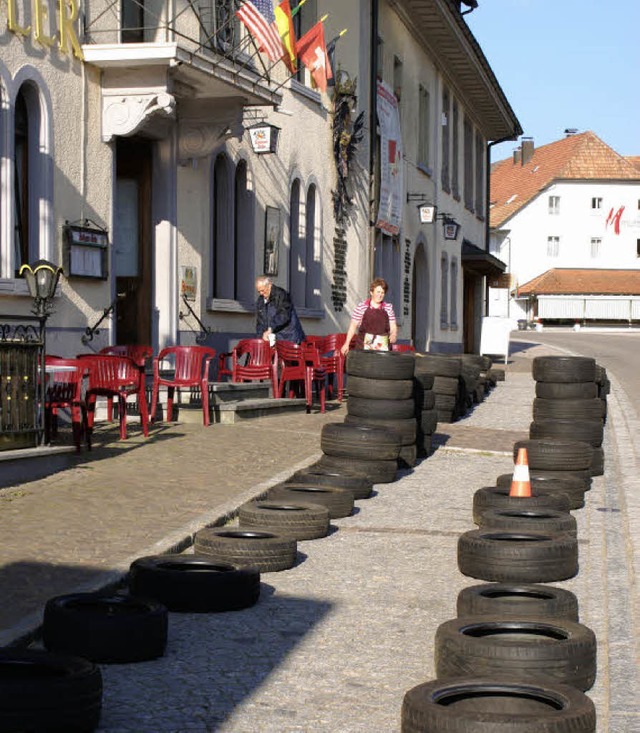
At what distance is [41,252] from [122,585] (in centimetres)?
775

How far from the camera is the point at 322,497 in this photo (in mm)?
10492

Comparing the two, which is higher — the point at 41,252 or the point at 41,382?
the point at 41,252

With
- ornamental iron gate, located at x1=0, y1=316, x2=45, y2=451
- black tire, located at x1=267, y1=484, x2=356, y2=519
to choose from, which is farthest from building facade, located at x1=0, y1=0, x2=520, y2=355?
black tire, located at x1=267, y1=484, x2=356, y2=519

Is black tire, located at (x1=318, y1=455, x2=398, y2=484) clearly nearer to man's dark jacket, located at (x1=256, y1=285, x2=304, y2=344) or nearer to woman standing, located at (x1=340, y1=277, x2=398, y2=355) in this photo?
woman standing, located at (x1=340, y1=277, x2=398, y2=355)

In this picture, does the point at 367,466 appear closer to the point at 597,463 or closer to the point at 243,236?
the point at 597,463

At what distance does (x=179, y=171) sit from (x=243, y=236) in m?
2.54

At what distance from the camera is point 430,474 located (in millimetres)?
13461

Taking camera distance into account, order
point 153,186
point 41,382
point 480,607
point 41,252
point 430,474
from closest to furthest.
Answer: point 480,607
point 41,382
point 430,474
point 41,252
point 153,186

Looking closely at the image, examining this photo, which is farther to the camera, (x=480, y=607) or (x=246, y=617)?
(x=246, y=617)

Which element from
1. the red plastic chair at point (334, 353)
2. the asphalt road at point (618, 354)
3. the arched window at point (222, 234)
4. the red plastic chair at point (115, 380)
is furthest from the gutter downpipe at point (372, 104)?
the red plastic chair at point (115, 380)

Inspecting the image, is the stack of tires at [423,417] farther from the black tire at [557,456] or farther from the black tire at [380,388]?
the black tire at [557,456]

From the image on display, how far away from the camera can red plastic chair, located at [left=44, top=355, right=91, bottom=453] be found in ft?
40.1

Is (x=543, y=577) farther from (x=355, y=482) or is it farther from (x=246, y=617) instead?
(x=355, y=482)

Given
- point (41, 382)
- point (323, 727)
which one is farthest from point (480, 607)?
point (41, 382)
